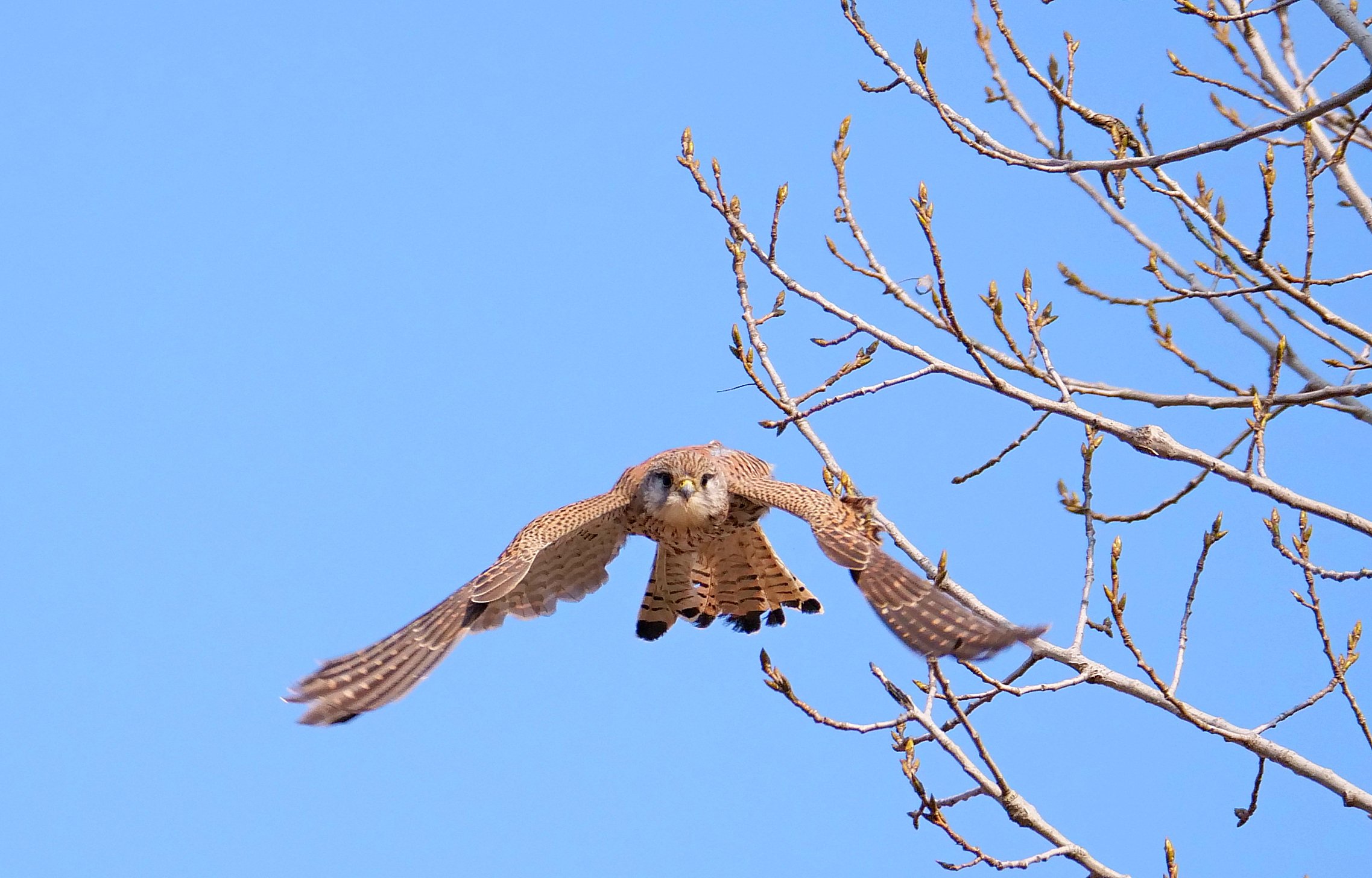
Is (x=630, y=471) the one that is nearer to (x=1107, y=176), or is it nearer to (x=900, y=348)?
(x=900, y=348)

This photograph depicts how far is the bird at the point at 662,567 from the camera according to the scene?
5082mm

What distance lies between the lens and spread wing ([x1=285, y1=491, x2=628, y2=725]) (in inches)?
203

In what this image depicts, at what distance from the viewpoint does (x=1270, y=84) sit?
529 centimetres

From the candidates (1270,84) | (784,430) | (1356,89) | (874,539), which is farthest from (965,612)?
(1270,84)

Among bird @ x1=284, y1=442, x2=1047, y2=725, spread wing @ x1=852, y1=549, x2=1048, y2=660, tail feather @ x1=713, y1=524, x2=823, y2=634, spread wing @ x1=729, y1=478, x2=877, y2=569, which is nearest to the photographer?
spread wing @ x1=852, y1=549, x2=1048, y2=660

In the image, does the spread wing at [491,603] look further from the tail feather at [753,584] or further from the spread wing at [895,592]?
the spread wing at [895,592]

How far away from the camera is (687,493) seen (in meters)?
5.79

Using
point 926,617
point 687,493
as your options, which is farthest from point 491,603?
point 926,617

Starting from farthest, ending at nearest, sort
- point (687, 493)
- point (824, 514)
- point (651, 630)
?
point (651, 630)
point (687, 493)
point (824, 514)

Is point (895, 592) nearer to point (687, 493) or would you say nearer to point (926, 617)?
point (926, 617)

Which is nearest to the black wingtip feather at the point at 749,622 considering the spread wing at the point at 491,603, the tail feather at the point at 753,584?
the tail feather at the point at 753,584

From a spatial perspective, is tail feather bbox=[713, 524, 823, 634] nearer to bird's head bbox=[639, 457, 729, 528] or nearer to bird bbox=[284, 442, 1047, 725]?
bird bbox=[284, 442, 1047, 725]

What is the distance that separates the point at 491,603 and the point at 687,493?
0.92 meters

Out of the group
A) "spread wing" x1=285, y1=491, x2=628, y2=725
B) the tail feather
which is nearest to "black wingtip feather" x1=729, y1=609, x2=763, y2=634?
the tail feather
